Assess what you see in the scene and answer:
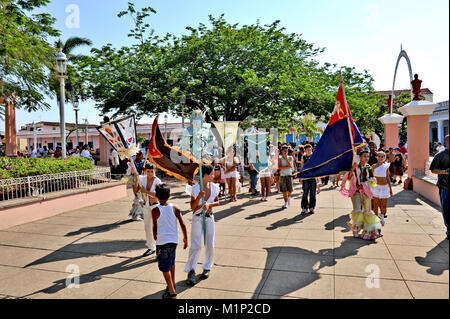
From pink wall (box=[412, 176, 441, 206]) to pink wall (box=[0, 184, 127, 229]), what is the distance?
403 inches

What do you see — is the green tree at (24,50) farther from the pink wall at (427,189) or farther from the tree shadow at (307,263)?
the pink wall at (427,189)

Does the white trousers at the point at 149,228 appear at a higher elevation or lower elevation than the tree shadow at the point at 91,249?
higher

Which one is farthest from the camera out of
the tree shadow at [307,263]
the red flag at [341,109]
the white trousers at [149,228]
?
the red flag at [341,109]

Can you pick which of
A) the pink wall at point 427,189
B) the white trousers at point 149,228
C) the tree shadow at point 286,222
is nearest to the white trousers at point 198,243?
the white trousers at point 149,228

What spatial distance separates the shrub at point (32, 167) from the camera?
28.8 feet

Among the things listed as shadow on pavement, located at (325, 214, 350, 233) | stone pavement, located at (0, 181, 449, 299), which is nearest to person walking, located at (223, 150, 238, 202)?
stone pavement, located at (0, 181, 449, 299)

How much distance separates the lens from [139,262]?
5.44 meters

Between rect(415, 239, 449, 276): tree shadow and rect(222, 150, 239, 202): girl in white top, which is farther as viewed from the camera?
rect(222, 150, 239, 202): girl in white top

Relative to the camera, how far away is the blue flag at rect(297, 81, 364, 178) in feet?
20.9

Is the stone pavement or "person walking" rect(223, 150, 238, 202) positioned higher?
"person walking" rect(223, 150, 238, 202)

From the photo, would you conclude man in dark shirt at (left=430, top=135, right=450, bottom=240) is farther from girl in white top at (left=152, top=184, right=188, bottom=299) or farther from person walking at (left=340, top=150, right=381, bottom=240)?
girl in white top at (left=152, top=184, right=188, bottom=299)

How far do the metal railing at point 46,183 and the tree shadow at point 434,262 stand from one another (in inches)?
347

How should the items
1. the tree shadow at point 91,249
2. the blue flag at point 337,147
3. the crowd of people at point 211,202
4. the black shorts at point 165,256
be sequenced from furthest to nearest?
the blue flag at point 337,147
the tree shadow at point 91,249
the crowd of people at point 211,202
the black shorts at point 165,256

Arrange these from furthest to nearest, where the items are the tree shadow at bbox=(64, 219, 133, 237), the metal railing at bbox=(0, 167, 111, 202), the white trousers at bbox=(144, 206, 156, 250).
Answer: the metal railing at bbox=(0, 167, 111, 202) < the tree shadow at bbox=(64, 219, 133, 237) < the white trousers at bbox=(144, 206, 156, 250)
